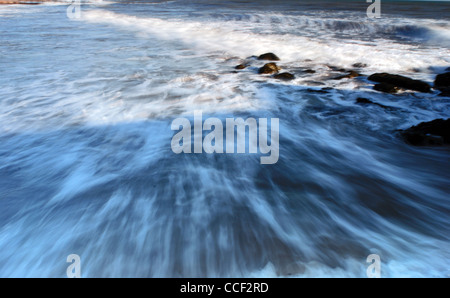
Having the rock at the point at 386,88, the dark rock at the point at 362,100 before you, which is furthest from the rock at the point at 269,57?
the dark rock at the point at 362,100

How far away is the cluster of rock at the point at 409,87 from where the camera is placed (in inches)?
132

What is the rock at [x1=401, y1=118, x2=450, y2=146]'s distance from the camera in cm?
330

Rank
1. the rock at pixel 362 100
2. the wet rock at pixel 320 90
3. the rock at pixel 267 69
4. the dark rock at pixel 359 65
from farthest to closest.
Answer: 1. the dark rock at pixel 359 65
2. the rock at pixel 267 69
3. the wet rock at pixel 320 90
4. the rock at pixel 362 100

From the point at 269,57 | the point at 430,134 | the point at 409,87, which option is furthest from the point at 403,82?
the point at 269,57

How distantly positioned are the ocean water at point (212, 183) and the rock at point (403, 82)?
0.74 feet

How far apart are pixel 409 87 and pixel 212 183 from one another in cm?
458

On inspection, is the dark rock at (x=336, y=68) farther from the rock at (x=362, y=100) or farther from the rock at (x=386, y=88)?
the rock at (x=362, y=100)

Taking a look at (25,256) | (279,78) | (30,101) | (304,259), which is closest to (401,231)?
(304,259)

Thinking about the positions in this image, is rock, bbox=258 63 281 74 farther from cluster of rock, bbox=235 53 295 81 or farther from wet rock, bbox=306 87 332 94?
wet rock, bbox=306 87 332 94

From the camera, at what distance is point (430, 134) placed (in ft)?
11.2

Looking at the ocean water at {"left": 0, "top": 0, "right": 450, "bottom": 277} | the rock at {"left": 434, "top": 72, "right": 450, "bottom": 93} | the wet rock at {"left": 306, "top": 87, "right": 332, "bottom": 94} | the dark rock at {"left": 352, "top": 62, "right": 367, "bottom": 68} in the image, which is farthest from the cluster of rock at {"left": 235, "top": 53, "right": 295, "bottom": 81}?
the rock at {"left": 434, "top": 72, "right": 450, "bottom": 93}

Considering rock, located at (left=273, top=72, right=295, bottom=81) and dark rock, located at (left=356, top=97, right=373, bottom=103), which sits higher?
rock, located at (left=273, top=72, right=295, bottom=81)

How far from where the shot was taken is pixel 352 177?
287 cm

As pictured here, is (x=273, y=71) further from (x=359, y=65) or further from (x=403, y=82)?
(x=403, y=82)
